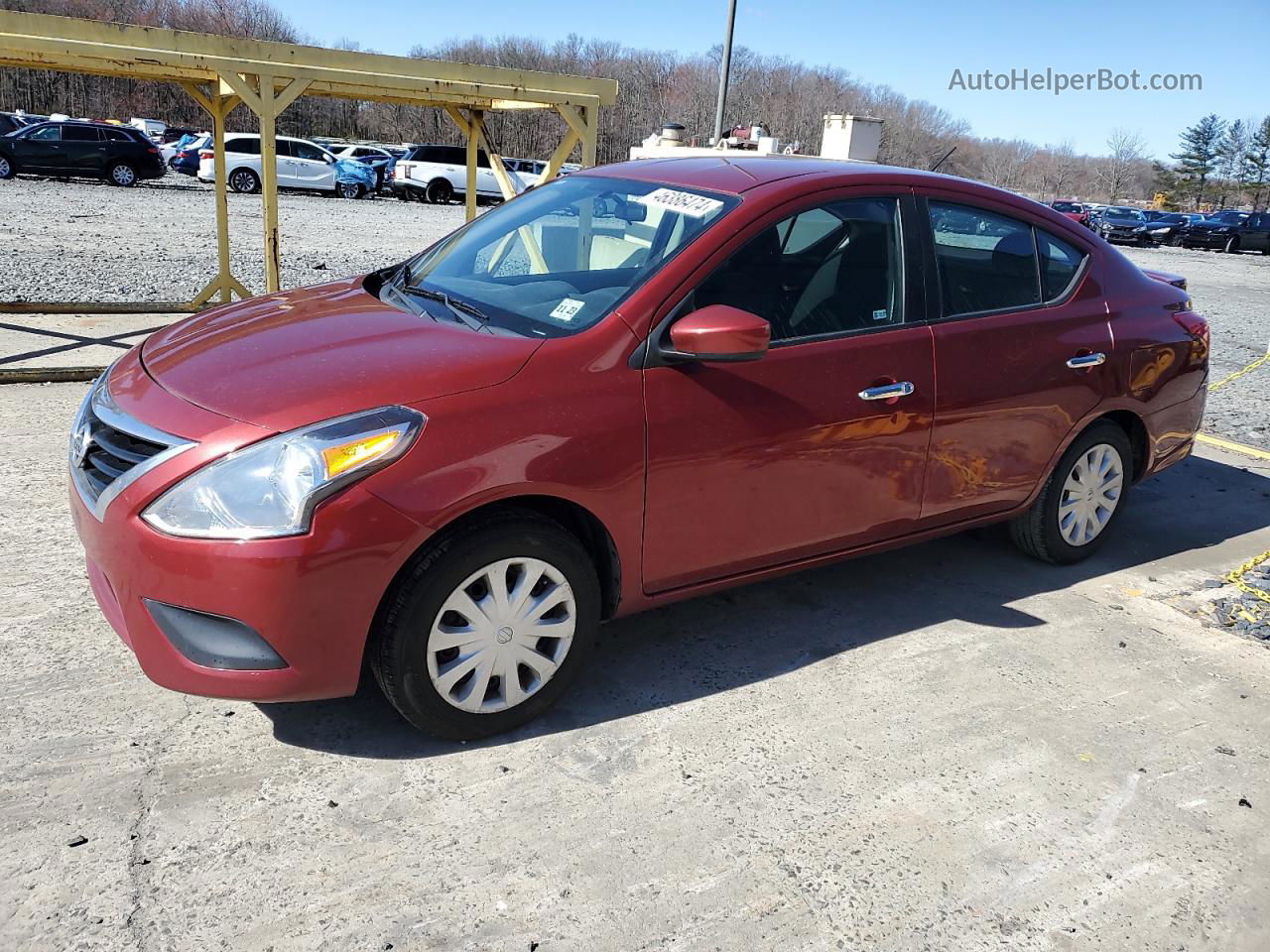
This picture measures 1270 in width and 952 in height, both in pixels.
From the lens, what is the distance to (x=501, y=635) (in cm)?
307

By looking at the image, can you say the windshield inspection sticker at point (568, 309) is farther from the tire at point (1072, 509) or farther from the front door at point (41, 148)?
the front door at point (41, 148)

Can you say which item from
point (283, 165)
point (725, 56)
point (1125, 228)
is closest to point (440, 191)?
point (283, 165)

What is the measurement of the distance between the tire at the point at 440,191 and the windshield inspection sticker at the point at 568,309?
2761cm

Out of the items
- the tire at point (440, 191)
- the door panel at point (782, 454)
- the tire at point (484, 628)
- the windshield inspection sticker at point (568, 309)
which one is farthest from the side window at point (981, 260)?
the tire at point (440, 191)

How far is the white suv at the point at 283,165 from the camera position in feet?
87.5

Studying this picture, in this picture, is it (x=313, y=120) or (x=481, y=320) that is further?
(x=313, y=120)

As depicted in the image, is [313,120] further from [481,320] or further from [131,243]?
[481,320]

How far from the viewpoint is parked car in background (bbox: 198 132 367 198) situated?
26688 millimetres

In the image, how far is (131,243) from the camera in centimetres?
1500

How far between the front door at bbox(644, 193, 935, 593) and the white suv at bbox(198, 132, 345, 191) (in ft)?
85.6

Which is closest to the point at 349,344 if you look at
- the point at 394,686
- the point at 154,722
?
the point at 394,686

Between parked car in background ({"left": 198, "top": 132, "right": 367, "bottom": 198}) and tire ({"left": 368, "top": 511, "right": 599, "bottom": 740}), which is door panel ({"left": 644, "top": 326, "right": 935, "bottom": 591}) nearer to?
tire ({"left": 368, "top": 511, "right": 599, "bottom": 740})

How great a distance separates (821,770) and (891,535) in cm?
122

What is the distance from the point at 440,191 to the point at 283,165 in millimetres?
4309
